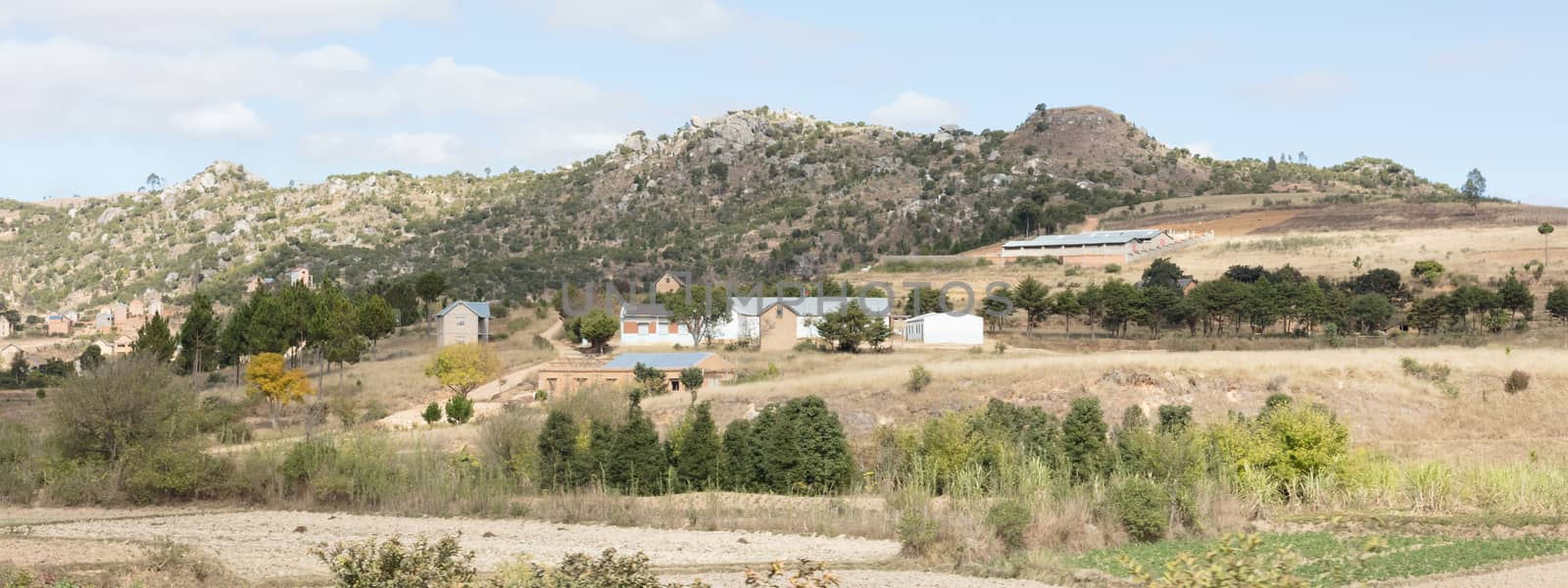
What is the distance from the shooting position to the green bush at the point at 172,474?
3100cm

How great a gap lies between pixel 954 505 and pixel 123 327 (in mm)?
89979

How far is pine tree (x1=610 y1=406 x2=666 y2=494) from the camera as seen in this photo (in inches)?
1241

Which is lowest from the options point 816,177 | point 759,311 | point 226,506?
point 226,506

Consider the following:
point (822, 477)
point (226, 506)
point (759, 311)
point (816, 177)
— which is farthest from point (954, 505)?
point (816, 177)

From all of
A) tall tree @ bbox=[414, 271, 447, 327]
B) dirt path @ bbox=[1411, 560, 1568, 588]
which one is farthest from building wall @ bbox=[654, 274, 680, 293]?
dirt path @ bbox=[1411, 560, 1568, 588]

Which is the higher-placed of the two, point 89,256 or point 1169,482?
point 89,256

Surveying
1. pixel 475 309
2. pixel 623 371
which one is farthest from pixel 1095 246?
pixel 623 371

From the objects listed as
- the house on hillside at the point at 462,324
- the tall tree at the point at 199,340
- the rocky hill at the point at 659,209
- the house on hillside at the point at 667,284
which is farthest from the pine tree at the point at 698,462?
the rocky hill at the point at 659,209

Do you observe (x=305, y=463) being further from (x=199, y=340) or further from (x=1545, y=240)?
(x=1545, y=240)

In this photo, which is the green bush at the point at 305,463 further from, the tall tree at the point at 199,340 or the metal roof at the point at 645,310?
the metal roof at the point at 645,310

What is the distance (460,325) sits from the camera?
238 ft

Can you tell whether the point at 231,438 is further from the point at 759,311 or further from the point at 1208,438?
the point at 759,311

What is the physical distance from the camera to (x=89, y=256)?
136 meters

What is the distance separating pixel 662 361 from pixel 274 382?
51.1 ft
